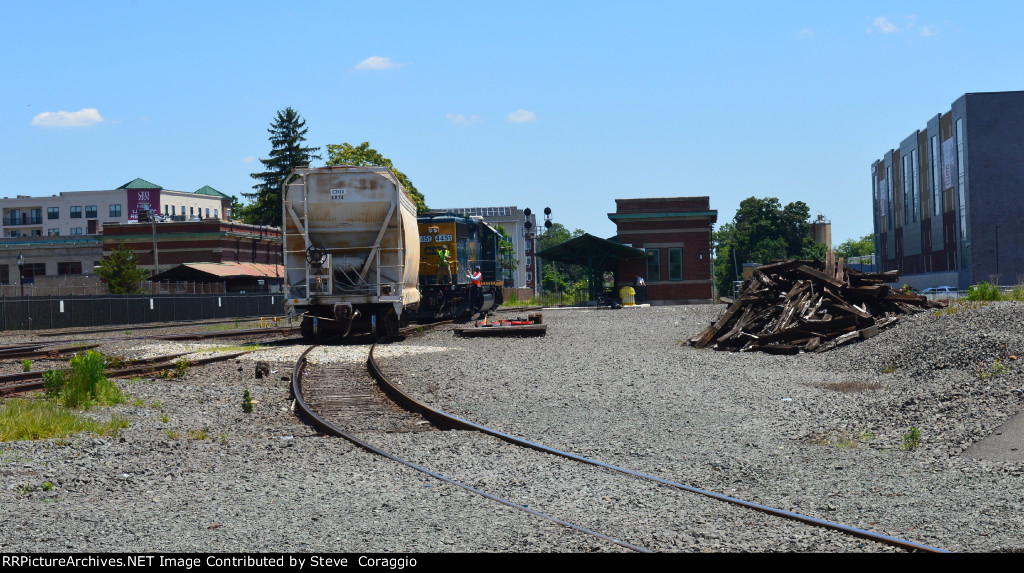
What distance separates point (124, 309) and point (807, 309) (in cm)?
3179

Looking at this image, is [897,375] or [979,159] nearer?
[897,375]

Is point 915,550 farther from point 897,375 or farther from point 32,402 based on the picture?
point 32,402

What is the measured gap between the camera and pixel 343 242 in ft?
70.1

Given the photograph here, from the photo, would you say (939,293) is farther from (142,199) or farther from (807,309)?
(142,199)

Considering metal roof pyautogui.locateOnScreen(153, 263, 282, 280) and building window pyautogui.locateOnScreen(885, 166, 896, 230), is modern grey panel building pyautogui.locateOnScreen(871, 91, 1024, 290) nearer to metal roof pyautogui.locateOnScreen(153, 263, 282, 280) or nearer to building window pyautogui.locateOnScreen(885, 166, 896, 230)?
building window pyautogui.locateOnScreen(885, 166, 896, 230)

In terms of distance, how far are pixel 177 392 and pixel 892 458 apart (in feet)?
33.6

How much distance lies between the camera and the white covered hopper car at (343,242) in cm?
2098

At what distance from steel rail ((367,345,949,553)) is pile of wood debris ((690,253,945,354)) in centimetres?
941

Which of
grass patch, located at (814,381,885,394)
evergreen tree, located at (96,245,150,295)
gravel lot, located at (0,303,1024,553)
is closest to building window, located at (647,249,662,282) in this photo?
evergreen tree, located at (96,245,150,295)

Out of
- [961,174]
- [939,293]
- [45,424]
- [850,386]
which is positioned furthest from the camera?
[961,174]

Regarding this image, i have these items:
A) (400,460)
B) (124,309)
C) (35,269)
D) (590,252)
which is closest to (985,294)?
(400,460)

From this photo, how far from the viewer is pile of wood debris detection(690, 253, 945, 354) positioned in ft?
62.5
